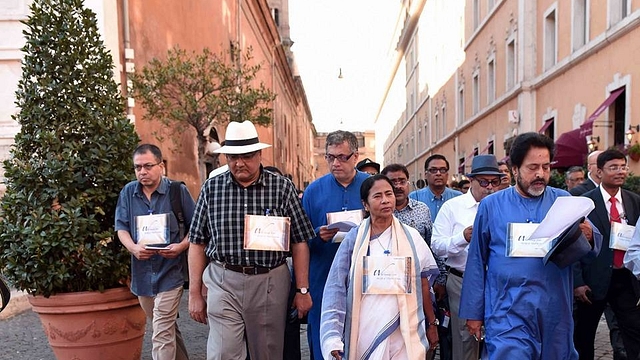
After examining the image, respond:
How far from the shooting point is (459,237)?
4699mm

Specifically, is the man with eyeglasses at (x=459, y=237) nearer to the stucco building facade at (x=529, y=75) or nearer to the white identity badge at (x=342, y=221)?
the white identity badge at (x=342, y=221)

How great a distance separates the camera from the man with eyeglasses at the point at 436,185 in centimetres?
616

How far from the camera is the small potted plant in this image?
12372 mm

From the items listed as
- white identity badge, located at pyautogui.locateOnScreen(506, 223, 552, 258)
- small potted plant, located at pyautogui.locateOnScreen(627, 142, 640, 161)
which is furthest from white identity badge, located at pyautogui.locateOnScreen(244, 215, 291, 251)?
small potted plant, located at pyautogui.locateOnScreen(627, 142, 640, 161)

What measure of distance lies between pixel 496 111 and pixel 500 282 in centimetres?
2269

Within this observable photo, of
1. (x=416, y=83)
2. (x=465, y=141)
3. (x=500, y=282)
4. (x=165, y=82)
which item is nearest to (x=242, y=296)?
(x=500, y=282)

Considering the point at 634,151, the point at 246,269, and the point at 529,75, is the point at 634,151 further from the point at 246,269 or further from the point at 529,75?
the point at 246,269

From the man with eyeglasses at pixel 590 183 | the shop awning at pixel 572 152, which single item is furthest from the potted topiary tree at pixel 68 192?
the shop awning at pixel 572 152

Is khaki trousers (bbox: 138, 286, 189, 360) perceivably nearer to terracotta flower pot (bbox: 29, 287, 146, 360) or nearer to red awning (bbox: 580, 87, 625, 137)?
terracotta flower pot (bbox: 29, 287, 146, 360)

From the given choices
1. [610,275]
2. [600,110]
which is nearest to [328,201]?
[610,275]

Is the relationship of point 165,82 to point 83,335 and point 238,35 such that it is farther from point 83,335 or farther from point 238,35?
point 238,35

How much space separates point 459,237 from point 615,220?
1533mm

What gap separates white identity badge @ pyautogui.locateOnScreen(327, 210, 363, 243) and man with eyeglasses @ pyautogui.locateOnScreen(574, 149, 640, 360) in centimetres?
193

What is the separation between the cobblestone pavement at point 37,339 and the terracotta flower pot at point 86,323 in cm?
133
